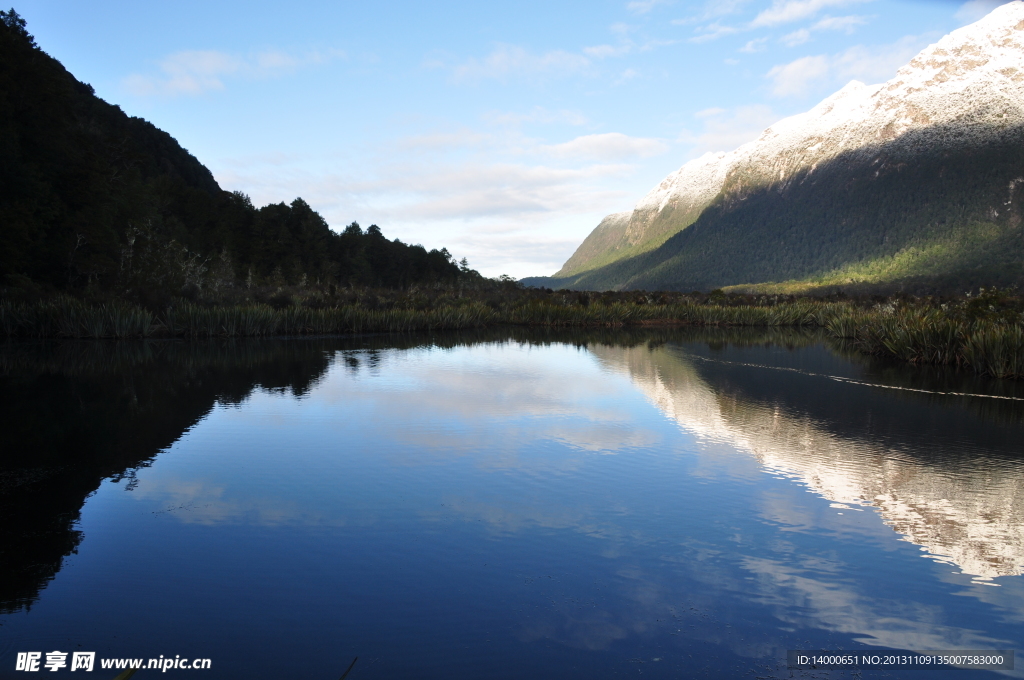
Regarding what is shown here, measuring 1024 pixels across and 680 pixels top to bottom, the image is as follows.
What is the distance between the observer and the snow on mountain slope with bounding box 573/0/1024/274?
99500 mm

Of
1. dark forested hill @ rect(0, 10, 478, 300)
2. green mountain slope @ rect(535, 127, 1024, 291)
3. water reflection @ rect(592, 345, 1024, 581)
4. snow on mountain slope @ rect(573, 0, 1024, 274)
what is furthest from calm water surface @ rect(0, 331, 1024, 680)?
snow on mountain slope @ rect(573, 0, 1024, 274)

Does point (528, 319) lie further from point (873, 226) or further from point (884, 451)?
point (873, 226)

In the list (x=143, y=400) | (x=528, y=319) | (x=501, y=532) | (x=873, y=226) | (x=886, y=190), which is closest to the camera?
(x=501, y=532)

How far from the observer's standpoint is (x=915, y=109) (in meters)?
113

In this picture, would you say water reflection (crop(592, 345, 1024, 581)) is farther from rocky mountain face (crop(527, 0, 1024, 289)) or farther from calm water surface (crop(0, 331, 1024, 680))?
rocky mountain face (crop(527, 0, 1024, 289))

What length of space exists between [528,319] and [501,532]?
2677 centimetres

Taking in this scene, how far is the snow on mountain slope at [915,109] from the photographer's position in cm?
9950

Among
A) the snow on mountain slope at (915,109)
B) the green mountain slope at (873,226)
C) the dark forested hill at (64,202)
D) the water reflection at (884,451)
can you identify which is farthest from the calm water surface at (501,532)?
the snow on mountain slope at (915,109)

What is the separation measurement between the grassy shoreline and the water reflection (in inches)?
162

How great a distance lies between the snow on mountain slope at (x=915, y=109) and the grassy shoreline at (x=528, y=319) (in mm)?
87973

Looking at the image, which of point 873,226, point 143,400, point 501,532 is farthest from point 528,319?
point 873,226

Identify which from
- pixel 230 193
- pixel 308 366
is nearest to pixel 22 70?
pixel 308 366

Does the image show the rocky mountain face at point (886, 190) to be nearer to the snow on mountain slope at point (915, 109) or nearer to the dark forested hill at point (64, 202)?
the snow on mountain slope at point (915, 109)

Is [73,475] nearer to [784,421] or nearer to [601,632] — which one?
[601,632]
